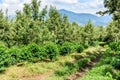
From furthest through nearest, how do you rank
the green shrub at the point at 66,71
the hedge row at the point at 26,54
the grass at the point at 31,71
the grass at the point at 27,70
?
the green shrub at the point at 66,71 → the hedge row at the point at 26,54 → the grass at the point at 31,71 → the grass at the point at 27,70

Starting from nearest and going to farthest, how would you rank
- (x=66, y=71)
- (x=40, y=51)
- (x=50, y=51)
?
(x=66, y=71)
(x=40, y=51)
(x=50, y=51)

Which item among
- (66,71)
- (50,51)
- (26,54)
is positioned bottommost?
(66,71)

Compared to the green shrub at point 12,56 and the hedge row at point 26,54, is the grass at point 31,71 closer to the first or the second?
the green shrub at point 12,56

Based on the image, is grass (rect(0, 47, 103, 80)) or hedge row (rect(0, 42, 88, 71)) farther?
hedge row (rect(0, 42, 88, 71))

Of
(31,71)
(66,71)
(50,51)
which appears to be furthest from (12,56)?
(50,51)

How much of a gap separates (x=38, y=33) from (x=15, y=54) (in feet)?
21.6

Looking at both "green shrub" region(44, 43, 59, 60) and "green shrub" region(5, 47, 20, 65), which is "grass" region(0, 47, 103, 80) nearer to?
"green shrub" region(5, 47, 20, 65)

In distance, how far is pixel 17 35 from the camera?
1298 inches

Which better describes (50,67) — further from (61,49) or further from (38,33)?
(61,49)

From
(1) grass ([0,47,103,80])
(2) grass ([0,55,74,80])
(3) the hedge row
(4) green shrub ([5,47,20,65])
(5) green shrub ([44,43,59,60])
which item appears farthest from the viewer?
(5) green shrub ([44,43,59,60])

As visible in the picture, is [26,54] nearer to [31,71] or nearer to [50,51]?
[31,71]

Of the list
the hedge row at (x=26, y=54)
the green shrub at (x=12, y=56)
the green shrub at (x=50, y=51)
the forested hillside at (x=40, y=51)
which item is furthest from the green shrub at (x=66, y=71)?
the green shrub at (x=12, y=56)

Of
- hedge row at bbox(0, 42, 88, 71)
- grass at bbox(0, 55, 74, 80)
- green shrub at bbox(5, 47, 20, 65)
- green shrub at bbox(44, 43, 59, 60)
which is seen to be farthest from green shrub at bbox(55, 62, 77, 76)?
green shrub at bbox(5, 47, 20, 65)

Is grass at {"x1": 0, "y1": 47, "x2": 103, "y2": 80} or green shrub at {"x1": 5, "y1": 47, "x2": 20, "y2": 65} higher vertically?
green shrub at {"x1": 5, "y1": 47, "x2": 20, "y2": 65}
